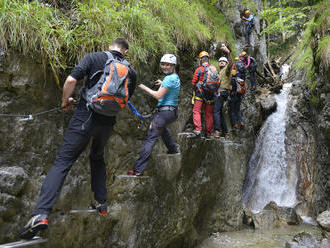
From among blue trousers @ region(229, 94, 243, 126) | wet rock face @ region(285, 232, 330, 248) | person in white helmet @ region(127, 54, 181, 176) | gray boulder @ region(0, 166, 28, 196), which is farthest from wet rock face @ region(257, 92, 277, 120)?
gray boulder @ region(0, 166, 28, 196)

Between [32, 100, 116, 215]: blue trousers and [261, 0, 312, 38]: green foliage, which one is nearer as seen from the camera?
[32, 100, 116, 215]: blue trousers

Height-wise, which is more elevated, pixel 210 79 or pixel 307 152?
pixel 210 79

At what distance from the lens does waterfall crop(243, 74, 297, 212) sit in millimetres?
11875

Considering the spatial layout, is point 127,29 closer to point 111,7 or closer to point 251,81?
point 111,7

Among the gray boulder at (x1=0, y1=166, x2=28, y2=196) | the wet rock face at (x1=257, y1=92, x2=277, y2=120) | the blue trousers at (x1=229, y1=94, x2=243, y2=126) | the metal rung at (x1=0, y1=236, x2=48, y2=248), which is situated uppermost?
the wet rock face at (x1=257, y1=92, x2=277, y2=120)

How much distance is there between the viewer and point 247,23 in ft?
41.2

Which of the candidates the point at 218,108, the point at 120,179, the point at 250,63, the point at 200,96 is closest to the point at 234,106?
the point at 218,108

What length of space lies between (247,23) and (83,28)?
974 cm

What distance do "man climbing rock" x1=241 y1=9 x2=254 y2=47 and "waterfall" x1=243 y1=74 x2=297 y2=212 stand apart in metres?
3.75

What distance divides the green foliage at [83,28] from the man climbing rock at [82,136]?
1039 mm

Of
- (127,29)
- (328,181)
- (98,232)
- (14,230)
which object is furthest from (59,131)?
(328,181)

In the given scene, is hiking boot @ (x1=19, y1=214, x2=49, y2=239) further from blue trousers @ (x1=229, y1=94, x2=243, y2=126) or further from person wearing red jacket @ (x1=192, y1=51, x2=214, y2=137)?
blue trousers @ (x1=229, y1=94, x2=243, y2=126)

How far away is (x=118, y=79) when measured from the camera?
360 centimetres

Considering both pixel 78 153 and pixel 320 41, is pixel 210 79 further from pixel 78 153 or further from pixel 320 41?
pixel 320 41
